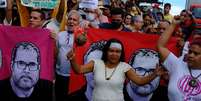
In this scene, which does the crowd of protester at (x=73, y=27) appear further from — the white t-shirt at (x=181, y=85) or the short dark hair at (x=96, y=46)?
the short dark hair at (x=96, y=46)

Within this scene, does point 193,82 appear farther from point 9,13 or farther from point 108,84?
point 9,13

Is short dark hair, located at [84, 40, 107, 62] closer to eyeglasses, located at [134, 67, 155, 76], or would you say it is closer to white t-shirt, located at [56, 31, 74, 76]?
white t-shirt, located at [56, 31, 74, 76]

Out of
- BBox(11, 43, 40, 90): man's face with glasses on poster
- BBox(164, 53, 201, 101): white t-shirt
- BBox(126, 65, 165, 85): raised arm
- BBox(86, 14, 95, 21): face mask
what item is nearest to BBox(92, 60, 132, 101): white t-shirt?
BBox(126, 65, 165, 85): raised arm

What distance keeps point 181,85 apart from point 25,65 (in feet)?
7.68

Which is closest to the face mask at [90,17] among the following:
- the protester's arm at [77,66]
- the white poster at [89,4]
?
the white poster at [89,4]

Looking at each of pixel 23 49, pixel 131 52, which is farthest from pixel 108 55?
pixel 23 49

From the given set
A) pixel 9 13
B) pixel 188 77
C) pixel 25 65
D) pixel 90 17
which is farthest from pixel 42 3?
pixel 188 77

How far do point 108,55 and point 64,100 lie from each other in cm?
169

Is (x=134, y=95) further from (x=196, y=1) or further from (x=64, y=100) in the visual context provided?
(x=196, y=1)

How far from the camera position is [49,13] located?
848 centimetres

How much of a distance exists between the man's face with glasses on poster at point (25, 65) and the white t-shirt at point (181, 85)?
2095 millimetres

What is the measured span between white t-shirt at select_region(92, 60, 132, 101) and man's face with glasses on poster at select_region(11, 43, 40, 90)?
1137 millimetres

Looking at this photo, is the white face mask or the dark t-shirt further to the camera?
the white face mask

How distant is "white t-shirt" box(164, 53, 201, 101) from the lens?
576 cm
